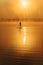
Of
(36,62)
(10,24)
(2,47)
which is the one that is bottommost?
A: (36,62)

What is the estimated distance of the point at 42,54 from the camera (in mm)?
950

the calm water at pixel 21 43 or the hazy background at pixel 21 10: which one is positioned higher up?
the hazy background at pixel 21 10

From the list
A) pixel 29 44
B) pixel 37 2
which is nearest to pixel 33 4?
pixel 37 2

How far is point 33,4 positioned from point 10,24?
214mm

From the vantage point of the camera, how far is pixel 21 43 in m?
0.97

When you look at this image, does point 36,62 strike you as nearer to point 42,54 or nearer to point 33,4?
point 42,54

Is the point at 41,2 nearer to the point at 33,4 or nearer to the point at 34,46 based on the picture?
the point at 33,4

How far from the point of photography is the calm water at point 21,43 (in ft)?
3.09

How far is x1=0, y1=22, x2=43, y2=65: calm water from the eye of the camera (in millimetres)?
943

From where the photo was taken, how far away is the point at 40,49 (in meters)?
0.96

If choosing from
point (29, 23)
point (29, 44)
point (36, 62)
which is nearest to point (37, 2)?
point (29, 23)

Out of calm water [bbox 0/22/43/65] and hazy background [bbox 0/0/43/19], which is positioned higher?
hazy background [bbox 0/0/43/19]

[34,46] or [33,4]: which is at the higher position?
[33,4]

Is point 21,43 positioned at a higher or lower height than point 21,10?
lower
